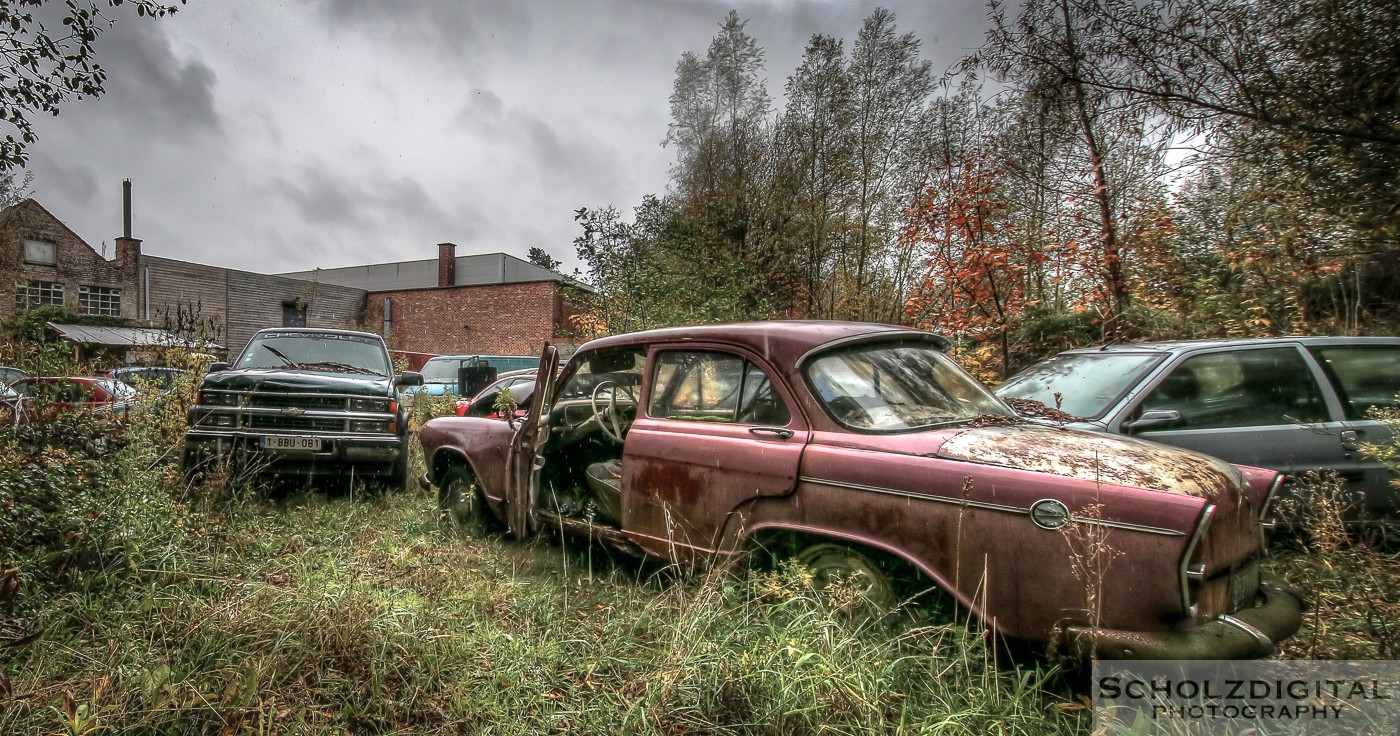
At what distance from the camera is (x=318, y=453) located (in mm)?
5848

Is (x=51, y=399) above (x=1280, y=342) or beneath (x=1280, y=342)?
beneath

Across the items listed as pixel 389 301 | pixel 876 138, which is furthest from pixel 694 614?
pixel 389 301

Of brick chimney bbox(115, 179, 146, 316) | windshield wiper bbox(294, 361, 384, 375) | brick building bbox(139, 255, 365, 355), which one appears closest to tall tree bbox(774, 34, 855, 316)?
windshield wiper bbox(294, 361, 384, 375)

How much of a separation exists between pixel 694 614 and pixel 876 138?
43.2 ft

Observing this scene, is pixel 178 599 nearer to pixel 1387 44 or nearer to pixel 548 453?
pixel 548 453

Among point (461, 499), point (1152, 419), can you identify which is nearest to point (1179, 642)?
point (1152, 419)

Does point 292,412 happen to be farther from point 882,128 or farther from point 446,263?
point 446,263

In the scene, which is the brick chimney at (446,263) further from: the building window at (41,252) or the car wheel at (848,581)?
the car wheel at (848,581)

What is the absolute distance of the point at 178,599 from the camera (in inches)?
118

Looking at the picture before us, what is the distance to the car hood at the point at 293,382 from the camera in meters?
5.90

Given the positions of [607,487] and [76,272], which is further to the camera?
[76,272]

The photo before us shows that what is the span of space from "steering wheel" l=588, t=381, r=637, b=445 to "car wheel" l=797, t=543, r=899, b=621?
1623 mm

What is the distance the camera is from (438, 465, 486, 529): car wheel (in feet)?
16.6

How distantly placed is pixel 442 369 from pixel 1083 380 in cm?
1484
